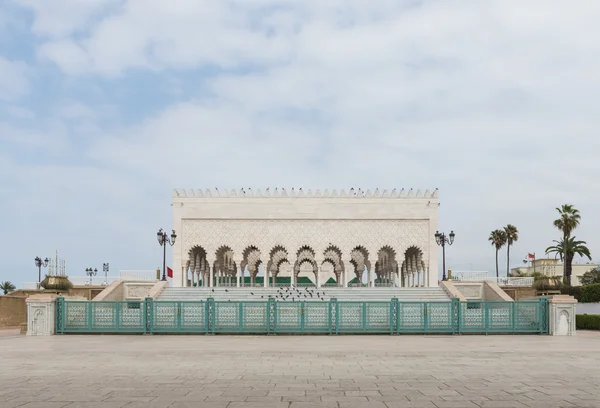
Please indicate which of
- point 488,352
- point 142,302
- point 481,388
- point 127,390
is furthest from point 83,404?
point 142,302

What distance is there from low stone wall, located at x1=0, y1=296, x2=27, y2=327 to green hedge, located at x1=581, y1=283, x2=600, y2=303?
78.4 ft

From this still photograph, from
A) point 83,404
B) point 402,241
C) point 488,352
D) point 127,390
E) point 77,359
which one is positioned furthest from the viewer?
point 402,241

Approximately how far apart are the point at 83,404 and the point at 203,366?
3.04 meters

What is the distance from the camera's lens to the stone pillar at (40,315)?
1547 cm

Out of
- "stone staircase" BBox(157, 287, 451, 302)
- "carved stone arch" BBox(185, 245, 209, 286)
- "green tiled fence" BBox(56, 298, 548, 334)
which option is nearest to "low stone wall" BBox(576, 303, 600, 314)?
"stone staircase" BBox(157, 287, 451, 302)

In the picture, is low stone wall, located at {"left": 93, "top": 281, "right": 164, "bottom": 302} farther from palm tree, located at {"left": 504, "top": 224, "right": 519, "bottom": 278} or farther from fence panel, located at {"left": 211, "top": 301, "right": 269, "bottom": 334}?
palm tree, located at {"left": 504, "top": 224, "right": 519, "bottom": 278}

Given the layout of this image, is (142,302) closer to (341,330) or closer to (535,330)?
(341,330)

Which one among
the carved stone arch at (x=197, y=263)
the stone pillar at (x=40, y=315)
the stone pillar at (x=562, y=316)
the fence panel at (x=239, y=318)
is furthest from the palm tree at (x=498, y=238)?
the stone pillar at (x=40, y=315)

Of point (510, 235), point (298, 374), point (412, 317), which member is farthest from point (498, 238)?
point (298, 374)

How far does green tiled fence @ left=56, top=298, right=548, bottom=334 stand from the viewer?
15.8 metres

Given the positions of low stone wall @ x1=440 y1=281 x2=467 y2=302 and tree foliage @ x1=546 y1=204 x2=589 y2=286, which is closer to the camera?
low stone wall @ x1=440 y1=281 x2=467 y2=302

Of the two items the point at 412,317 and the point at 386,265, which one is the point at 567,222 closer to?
the point at 386,265

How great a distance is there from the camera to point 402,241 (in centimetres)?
3481

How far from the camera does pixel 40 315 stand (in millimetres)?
A: 15508
